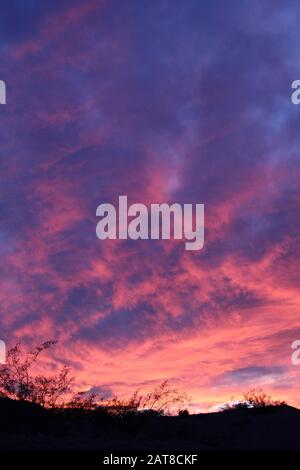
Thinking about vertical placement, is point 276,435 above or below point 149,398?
below

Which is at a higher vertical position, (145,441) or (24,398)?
(24,398)

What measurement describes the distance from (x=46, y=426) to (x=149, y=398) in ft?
17.3

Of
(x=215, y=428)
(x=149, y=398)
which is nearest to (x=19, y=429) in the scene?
(x=149, y=398)

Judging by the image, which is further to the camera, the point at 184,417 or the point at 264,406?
the point at 264,406

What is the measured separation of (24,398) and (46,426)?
2.75m

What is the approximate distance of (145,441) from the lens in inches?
738

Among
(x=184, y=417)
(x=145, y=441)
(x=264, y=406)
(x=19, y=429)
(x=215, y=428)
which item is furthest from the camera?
(x=264, y=406)

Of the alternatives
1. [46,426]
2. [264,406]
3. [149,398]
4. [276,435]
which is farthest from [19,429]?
[264,406]

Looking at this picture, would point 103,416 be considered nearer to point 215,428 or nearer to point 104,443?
point 215,428
